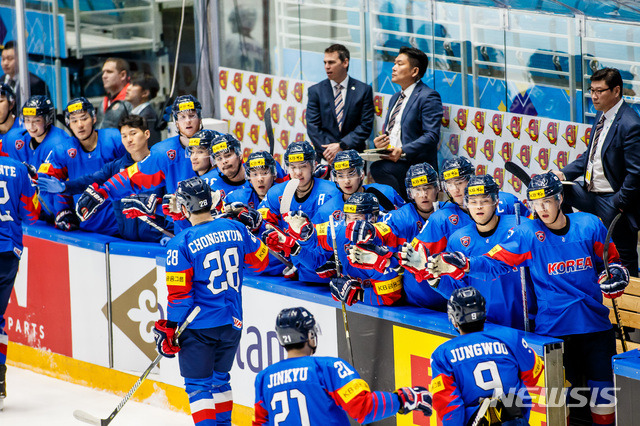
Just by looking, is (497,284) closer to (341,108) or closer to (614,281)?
(614,281)

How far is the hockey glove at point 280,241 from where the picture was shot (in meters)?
6.29

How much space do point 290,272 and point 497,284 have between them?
4.81 ft

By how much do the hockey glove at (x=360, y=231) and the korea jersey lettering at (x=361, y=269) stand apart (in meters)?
0.18

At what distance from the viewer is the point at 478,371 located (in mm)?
4691

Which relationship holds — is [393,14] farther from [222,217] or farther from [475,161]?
[222,217]

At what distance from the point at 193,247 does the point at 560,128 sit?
3.06 m

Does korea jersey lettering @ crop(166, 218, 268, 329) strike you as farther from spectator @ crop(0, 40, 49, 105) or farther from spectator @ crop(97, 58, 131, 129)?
spectator @ crop(0, 40, 49, 105)

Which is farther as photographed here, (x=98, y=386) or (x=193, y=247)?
(x=98, y=386)

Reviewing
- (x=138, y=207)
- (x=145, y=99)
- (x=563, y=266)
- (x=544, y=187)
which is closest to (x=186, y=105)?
(x=138, y=207)

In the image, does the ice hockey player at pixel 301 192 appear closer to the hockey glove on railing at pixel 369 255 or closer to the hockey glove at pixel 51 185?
the hockey glove on railing at pixel 369 255

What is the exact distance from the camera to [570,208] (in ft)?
22.5

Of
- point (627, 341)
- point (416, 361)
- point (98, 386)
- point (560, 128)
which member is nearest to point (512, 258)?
point (416, 361)

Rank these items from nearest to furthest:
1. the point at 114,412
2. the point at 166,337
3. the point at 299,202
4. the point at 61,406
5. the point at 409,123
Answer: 1. the point at 166,337
2. the point at 114,412
3. the point at 299,202
4. the point at 61,406
5. the point at 409,123

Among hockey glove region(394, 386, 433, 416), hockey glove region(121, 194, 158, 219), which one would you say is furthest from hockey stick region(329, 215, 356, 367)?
hockey glove region(121, 194, 158, 219)
